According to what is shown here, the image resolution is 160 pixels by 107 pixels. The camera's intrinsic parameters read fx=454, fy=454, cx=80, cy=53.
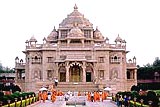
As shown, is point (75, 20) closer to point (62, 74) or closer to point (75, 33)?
point (75, 33)

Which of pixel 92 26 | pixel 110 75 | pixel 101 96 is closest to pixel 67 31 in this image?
pixel 92 26

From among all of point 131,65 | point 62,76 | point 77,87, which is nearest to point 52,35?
point 62,76

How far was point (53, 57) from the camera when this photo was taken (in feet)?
217

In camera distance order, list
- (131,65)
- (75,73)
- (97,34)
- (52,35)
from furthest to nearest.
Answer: (97,34) → (52,35) → (131,65) → (75,73)

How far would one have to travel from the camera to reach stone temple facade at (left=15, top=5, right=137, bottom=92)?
64438mm

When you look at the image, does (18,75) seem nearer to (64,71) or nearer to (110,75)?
(64,71)

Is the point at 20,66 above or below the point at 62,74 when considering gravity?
above

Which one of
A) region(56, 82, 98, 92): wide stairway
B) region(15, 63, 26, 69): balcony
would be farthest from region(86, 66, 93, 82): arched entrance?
region(15, 63, 26, 69): balcony

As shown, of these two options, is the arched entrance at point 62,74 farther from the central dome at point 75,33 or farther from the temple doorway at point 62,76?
the central dome at point 75,33

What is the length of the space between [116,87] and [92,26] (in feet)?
46.2

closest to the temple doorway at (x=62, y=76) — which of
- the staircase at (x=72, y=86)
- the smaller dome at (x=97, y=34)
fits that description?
the staircase at (x=72, y=86)

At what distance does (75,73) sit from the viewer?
217 ft

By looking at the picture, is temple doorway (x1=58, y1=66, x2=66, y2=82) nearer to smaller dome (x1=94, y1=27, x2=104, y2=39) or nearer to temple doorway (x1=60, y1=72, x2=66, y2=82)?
temple doorway (x1=60, y1=72, x2=66, y2=82)

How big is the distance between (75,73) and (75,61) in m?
3.10
